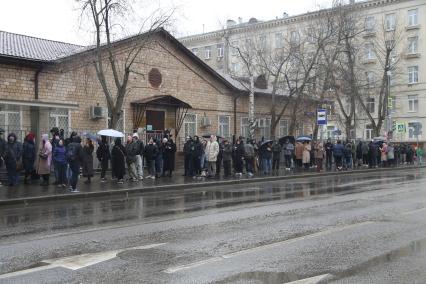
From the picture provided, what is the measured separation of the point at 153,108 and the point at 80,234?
60.5 feet

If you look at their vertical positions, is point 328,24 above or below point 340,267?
above

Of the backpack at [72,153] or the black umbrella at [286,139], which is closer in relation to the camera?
the backpack at [72,153]

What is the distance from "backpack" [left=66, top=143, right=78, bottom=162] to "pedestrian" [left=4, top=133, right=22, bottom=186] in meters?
1.81

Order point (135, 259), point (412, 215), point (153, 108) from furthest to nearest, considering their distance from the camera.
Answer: point (153, 108)
point (412, 215)
point (135, 259)

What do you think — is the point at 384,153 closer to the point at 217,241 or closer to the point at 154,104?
the point at 154,104

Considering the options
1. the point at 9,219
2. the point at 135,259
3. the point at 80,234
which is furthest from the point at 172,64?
the point at 135,259

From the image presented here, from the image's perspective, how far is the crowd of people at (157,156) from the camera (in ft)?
54.9

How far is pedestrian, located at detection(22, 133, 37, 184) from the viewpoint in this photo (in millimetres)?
17281

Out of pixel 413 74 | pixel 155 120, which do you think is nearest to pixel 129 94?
pixel 155 120

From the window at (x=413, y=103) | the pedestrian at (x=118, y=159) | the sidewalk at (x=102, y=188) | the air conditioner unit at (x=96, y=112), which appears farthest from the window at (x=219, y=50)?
the pedestrian at (x=118, y=159)

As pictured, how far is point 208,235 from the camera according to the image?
8.78 metres

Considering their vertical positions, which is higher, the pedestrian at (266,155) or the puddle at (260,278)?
the pedestrian at (266,155)

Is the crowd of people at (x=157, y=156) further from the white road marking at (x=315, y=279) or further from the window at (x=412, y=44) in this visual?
the window at (x=412, y=44)

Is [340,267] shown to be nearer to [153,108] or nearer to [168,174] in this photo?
[168,174]
